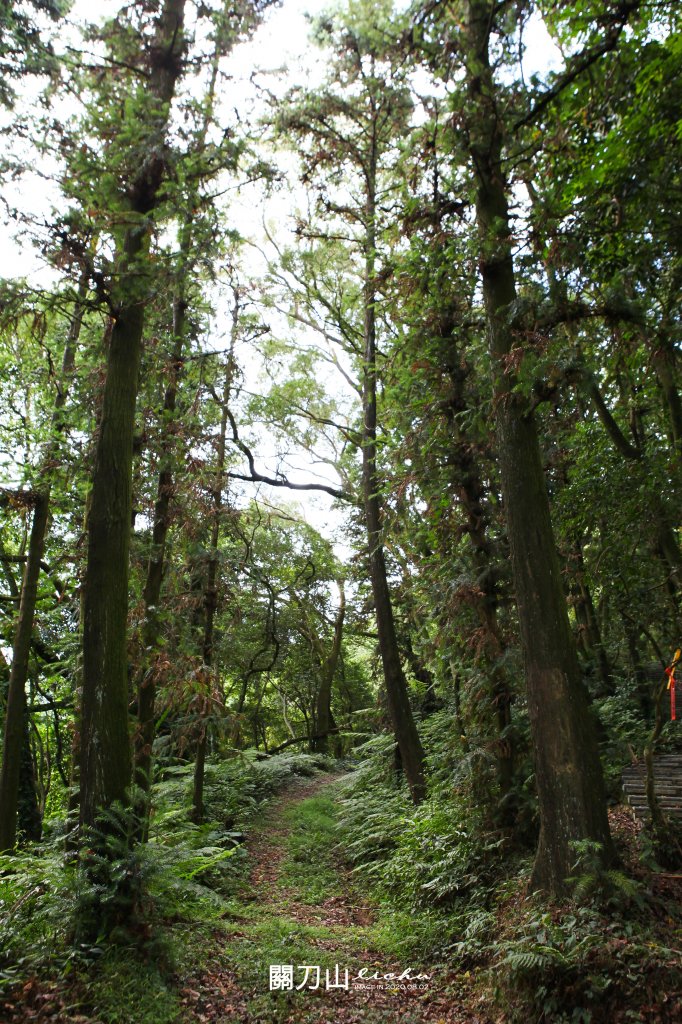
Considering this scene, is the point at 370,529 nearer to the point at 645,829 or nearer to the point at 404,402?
the point at 404,402

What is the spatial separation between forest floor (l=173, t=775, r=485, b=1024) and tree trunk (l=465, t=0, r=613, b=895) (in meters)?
1.34

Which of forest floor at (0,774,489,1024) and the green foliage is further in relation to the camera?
forest floor at (0,774,489,1024)

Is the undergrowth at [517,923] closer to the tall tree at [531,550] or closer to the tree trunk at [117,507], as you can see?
the tall tree at [531,550]

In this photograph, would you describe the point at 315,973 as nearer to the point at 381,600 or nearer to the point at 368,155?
the point at 381,600

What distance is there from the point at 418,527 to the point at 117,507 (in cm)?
430

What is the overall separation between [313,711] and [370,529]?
17051 millimetres

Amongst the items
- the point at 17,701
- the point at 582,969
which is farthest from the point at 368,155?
the point at 582,969

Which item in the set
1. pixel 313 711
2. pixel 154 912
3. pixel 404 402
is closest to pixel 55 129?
pixel 404 402

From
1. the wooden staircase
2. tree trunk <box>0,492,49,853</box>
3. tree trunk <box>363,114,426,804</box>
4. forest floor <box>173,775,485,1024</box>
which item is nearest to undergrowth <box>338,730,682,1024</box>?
forest floor <box>173,775,485,1024</box>

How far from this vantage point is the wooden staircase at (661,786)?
6.01 metres

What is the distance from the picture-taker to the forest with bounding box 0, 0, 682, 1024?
488 cm

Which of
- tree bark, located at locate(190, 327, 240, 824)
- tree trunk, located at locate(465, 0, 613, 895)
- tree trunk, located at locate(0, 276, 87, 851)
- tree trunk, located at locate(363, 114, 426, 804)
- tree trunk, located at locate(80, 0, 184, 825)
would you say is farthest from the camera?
tree trunk, located at locate(363, 114, 426, 804)

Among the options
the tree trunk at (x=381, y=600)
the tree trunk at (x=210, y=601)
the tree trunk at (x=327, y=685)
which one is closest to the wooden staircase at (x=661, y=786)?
the tree trunk at (x=381, y=600)

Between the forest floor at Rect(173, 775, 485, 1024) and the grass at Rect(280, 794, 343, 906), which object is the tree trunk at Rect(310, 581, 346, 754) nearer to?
the grass at Rect(280, 794, 343, 906)
